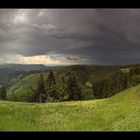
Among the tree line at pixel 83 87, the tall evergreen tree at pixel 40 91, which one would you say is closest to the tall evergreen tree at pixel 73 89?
the tree line at pixel 83 87

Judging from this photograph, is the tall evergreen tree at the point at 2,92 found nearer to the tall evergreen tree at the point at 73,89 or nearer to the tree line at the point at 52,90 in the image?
the tree line at the point at 52,90

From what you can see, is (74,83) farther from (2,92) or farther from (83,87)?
(2,92)

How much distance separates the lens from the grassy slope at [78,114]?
33.8ft

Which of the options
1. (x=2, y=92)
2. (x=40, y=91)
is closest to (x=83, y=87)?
(x=40, y=91)

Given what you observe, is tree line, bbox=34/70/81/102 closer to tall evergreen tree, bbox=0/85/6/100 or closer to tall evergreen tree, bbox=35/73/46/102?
tall evergreen tree, bbox=35/73/46/102

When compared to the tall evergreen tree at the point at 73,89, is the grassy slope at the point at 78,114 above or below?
below

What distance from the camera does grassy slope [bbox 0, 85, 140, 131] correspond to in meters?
10.3

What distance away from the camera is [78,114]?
10.4 metres

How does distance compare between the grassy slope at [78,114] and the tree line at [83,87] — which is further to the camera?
the tree line at [83,87]

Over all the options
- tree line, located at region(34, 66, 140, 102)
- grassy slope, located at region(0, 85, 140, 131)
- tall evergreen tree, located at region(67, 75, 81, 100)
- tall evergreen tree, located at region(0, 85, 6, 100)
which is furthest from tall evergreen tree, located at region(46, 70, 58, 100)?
tall evergreen tree, located at region(0, 85, 6, 100)

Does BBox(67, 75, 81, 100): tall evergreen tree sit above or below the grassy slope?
above

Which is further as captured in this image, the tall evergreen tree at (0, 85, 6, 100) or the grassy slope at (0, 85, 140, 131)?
the tall evergreen tree at (0, 85, 6, 100)

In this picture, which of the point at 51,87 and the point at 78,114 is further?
the point at 51,87
